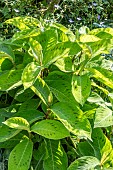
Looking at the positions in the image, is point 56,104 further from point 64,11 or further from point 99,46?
point 64,11

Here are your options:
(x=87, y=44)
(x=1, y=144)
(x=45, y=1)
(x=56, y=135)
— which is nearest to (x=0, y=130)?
(x=1, y=144)

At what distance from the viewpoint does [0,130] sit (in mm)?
1664

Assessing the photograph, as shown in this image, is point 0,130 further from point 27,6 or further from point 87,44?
point 27,6

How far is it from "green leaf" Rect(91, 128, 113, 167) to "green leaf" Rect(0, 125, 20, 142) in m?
0.37

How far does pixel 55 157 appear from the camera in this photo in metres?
1.71

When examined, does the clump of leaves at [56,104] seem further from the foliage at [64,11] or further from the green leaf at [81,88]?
the foliage at [64,11]

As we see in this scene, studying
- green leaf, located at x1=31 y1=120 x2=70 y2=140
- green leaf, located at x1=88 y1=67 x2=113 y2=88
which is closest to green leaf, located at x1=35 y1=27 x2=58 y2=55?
green leaf, located at x1=88 y1=67 x2=113 y2=88

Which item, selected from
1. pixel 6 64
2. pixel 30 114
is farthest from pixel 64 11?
pixel 30 114

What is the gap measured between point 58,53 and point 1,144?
50cm

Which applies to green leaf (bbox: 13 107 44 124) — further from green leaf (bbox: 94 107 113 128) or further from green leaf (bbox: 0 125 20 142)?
green leaf (bbox: 94 107 113 128)

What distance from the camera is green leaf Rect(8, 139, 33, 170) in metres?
1.61

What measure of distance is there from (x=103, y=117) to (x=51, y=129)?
0.80ft

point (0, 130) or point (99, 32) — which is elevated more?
point (99, 32)

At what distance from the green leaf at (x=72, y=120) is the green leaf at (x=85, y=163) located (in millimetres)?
113
